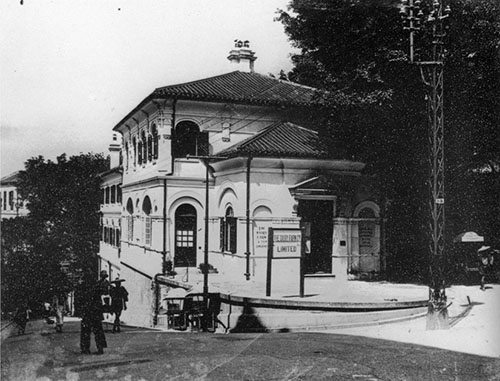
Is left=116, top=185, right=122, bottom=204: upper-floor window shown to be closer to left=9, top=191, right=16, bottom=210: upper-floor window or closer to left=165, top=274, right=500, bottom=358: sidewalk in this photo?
left=165, top=274, right=500, bottom=358: sidewalk

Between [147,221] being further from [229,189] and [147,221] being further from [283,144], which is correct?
[283,144]

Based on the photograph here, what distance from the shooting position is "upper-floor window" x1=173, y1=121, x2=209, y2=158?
9.38 m

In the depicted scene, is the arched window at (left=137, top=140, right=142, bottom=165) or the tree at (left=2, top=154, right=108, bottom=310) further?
the arched window at (left=137, top=140, right=142, bottom=165)

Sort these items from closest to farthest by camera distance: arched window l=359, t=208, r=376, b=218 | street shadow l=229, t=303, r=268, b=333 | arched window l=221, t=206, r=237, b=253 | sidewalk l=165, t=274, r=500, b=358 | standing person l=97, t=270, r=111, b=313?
standing person l=97, t=270, r=111, b=313, sidewalk l=165, t=274, r=500, b=358, street shadow l=229, t=303, r=268, b=333, arched window l=221, t=206, r=237, b=253, arched window l=359, t=208, r=376, b=218

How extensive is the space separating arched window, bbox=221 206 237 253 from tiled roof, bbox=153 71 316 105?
2204 millimetres

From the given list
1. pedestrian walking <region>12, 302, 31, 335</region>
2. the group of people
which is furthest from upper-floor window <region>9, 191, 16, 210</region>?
the group of people

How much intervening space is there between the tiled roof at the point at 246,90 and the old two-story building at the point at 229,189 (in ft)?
0.07

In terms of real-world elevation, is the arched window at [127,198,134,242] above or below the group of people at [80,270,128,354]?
above

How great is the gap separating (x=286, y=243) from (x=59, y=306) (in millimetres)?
3793

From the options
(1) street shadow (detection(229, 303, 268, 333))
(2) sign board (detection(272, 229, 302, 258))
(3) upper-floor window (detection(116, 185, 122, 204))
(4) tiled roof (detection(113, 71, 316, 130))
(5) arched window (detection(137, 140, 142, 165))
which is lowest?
(1) street shadow (detection(229, 303, 268, 333))

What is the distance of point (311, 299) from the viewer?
8.87 m

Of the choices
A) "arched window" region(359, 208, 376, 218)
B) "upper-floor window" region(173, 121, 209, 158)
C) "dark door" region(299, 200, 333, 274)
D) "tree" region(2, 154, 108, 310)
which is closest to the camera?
"tree" region(2, 154, 108, 310)

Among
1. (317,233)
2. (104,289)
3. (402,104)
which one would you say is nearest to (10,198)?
(104,289)

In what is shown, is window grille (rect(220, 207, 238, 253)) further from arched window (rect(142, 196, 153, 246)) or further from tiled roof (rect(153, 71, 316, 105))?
tiled roof (rect(153, 71, 316, 105))
